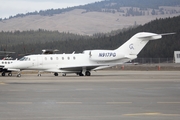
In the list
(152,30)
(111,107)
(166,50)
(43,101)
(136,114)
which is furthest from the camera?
(152,30)

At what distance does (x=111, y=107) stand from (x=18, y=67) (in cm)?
3119

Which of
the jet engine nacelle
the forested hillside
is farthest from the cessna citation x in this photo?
the forested hillside

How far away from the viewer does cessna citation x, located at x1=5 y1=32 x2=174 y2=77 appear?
47.2m

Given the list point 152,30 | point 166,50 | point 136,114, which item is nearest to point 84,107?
point 136,114

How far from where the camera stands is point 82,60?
4862 centimetres

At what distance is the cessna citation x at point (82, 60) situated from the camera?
47.2m

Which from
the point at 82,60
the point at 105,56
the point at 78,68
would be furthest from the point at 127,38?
the point at 78,68

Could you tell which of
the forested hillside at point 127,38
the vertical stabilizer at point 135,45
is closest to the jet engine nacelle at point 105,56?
the vertical stabilizer at point 135,45

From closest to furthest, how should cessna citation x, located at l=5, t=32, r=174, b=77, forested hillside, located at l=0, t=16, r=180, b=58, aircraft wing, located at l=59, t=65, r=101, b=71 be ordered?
1. aircraft wing, located at l=59, t=65, r=101, b=71
2. cessna citation x, located at l=5, t=32, r=174, b=77
3. forested hillside, located at l=0, t=16, r=180, b=58

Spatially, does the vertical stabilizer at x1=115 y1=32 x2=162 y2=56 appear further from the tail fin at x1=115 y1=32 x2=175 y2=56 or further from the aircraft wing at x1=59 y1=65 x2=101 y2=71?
the aircraft wing at x1=59 y1=65 x2=101 y2=71

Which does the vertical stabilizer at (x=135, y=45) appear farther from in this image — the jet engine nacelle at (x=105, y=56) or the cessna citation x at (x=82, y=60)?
the jet engine nacelle at (x=105, y=56)

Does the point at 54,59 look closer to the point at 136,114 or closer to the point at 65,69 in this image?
the point at 65,69

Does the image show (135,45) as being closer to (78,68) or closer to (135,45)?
(135,45)

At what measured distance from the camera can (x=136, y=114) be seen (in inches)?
590
